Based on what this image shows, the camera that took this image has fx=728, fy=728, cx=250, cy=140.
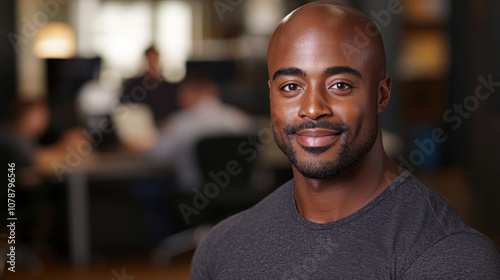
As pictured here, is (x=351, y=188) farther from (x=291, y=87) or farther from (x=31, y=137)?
(x=31, y=137)

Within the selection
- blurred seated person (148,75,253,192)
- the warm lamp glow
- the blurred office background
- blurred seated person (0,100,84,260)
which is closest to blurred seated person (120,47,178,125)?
the blurred office background

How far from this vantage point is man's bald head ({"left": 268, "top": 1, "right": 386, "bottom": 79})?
124 centimetres

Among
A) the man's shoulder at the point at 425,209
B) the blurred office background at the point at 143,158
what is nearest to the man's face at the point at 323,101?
the man's shoulder at the point at 425,209

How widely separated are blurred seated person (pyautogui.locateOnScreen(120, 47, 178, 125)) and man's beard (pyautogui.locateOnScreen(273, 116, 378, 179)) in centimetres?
497

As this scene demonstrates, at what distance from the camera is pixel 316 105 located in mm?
1234

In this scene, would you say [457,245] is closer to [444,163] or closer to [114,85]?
[114,85]

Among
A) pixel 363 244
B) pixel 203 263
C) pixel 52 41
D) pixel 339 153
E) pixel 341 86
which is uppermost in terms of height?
pixel 341 86

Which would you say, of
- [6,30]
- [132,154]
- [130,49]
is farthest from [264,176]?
[130,49]

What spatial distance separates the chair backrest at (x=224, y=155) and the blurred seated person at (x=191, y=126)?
0.10 meters

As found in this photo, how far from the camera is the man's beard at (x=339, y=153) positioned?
1.25 meters

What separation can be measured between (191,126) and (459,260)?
4.53 m

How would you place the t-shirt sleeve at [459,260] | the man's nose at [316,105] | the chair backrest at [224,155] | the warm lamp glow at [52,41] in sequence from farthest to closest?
the warm lamp glow at [52,41] < the chair backrest at [224,155] < the man's nose at [316,105] < the t-shirt sleeve at [459,260]

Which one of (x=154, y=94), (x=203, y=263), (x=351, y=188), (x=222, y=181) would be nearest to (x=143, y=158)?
(x=222, y=181)

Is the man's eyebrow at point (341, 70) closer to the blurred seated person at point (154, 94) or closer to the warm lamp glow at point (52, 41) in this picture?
the blurred seated person at point (154, 94)
